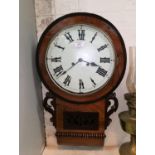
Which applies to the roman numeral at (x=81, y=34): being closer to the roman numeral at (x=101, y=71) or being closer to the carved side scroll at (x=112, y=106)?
the roman numeral at (x=101, y=71)

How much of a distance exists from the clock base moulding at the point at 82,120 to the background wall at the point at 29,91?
3.3 inches

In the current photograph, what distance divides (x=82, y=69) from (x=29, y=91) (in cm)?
25

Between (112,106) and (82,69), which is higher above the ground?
(82,69)

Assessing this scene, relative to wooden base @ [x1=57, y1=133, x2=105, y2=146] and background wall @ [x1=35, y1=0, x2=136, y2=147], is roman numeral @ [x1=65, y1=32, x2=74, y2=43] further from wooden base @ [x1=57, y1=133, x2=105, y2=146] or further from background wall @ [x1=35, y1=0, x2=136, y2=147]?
wooden base @ [x1=57, y1=133, x2=105, y2=146]

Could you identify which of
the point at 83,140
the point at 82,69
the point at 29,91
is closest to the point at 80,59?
the point at 82,69

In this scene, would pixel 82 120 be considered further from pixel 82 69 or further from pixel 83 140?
pixel 82 69

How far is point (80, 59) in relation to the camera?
1.00 meters

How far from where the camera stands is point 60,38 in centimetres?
100

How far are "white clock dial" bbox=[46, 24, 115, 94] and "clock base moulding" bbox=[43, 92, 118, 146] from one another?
0.24 ft
